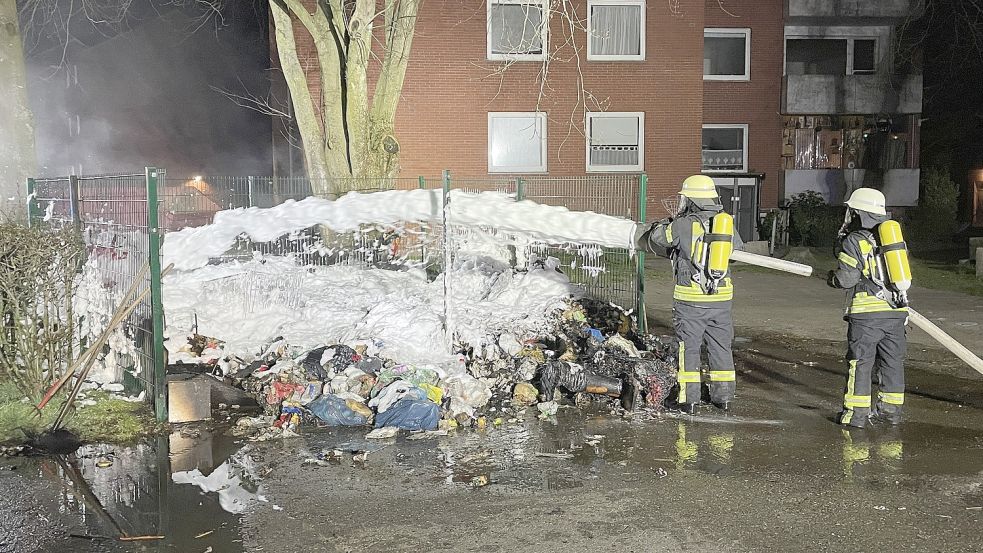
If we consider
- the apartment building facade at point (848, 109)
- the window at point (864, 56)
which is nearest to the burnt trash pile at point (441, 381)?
the apartment building facade at point (848, 109)

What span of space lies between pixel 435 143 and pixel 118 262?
1491cm

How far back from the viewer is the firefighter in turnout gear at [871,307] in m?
6.51

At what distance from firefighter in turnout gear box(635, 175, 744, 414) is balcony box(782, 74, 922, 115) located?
2141 cm

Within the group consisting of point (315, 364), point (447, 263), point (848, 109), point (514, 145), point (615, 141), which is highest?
point (848, 109)

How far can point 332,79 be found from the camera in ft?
40.5

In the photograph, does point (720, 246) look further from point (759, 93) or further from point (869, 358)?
point (759, 93)

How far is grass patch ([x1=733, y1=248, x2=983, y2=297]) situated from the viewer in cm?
1583

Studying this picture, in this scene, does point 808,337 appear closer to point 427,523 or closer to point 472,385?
point 472,385

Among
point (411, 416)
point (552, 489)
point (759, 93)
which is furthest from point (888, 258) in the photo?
point (759, 93)

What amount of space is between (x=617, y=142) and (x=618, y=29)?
2.87m

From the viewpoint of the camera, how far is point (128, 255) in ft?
23.4

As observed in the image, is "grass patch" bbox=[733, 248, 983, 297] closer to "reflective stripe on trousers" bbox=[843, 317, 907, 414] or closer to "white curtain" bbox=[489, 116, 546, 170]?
"white curtain" bbox=[489, 116, 546, 170]

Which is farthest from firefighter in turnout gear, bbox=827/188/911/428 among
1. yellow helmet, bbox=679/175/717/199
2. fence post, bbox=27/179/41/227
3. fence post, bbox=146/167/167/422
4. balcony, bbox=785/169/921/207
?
balcony, bbox=785/169/921/207

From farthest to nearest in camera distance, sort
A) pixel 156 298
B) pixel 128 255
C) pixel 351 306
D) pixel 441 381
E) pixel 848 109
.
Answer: pixel 848 109 < pixel 351 306 < pixel 441 381 < pixel 128 255 < pixel 156 298
